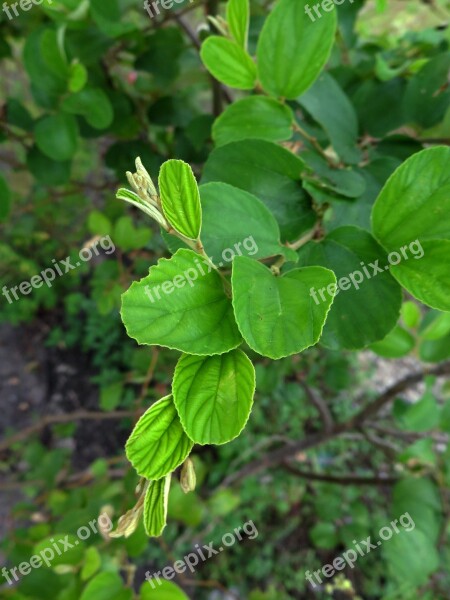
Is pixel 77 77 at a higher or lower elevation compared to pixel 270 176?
higher

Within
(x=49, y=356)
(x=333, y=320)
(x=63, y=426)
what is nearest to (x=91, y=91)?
(x=333, y=320)

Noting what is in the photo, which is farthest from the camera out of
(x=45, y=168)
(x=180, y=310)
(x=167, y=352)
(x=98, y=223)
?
(x=167, y=352)

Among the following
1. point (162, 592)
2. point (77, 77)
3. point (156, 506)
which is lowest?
point (162, 592)

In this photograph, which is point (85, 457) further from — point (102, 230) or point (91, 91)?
point (91, 91)

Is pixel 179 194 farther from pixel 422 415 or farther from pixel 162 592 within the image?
pixel 422 415

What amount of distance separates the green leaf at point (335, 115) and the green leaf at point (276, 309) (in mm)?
261

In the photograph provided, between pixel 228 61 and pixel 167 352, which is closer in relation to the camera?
pixel 228 61

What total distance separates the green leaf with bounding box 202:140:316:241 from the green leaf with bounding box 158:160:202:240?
0.12 meters

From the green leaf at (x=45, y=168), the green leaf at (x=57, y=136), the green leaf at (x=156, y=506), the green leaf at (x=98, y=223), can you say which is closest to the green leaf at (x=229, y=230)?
the green leaf at (x=156, y=506)

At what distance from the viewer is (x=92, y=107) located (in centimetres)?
74

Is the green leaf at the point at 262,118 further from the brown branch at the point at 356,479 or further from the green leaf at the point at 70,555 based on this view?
the brown branch at the point at 356,479

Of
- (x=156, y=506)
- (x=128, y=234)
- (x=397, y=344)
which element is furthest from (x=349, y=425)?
(x=156, y=506)

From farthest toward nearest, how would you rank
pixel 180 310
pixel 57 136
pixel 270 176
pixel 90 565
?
pixel 57 136 < pixel 90 565 < pixel 270 176 < pixel 180 310

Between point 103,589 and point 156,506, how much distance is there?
36 cm
